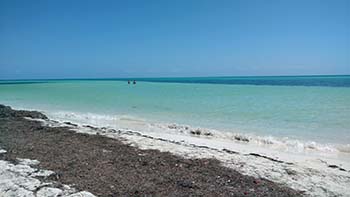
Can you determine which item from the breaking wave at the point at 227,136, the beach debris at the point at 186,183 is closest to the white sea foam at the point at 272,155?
the breaking wave at the point at 227,136

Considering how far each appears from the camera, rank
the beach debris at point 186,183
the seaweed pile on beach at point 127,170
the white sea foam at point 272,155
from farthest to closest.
→ the white sea foam at point 272,155 < the beach debris at point 186,183 < the seaweed pile on beach at point 127,170

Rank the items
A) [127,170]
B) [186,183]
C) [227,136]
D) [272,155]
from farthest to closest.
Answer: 1. [227,136]
2. [272,155]
3. [127,170]
4. [186,183]

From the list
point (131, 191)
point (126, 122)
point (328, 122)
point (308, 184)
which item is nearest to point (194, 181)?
point (131, 191)

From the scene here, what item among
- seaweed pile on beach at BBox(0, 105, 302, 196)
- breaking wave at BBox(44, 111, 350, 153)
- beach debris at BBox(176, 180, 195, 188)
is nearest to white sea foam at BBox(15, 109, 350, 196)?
breaking wave at BBox(44, 111, 350, 153)

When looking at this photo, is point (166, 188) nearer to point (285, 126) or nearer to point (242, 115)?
point (285, 126)

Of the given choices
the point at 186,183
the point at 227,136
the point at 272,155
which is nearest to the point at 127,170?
the point at 186,183

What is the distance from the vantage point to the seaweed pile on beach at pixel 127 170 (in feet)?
12.6

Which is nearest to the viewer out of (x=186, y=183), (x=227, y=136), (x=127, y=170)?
(x=186, y=183)

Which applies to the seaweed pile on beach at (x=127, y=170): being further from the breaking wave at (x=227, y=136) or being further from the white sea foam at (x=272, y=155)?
the breaking wave at (x=227, y=136)

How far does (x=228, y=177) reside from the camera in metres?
4.39

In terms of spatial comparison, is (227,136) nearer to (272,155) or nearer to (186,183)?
(272,155)

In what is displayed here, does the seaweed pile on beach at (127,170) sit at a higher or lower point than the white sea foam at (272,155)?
higher

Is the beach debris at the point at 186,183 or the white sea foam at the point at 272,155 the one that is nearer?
the beach debris at the point at 186,183

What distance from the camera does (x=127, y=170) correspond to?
468 centimetres
